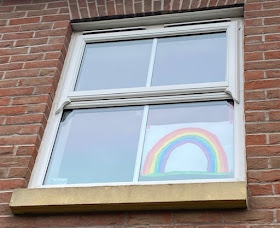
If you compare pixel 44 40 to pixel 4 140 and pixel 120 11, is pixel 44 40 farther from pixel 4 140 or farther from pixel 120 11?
pixel 4 140

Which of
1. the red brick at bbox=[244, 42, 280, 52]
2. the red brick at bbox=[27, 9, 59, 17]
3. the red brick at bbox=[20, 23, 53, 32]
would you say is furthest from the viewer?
the red brick at bbox=[27, 9, 59, 17]

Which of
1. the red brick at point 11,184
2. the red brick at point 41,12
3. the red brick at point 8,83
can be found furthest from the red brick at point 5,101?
the red brick at point 41,12

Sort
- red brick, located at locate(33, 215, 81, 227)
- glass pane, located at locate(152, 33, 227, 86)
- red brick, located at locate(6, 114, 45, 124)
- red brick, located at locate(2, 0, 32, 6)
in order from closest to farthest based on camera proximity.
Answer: red brick, located at locate(33, 215, 81, 227) → red brick, located at locate(6, 114, 45, 124) → glass pane, located at locate(152, 33, 227, 86) → red brick, located at locate(2, 0, 32, 6)

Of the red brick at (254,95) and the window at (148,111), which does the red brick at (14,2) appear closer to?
the window at (148,111)

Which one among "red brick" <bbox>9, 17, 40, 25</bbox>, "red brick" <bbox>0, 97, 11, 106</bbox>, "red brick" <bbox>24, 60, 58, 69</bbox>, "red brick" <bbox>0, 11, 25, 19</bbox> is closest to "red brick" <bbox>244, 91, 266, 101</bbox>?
"red brick" <bbox>24, 60, 58, 69</bbox>

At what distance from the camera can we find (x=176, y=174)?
11.2 feet

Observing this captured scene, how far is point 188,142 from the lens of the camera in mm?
3586

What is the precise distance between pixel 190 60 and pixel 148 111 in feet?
2.02

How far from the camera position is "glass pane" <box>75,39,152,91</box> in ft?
13.7

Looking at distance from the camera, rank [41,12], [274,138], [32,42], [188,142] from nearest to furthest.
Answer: [274,138], [188,142], [32,42], [41,12]

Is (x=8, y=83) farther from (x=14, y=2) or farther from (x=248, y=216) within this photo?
(x=248, y=216)

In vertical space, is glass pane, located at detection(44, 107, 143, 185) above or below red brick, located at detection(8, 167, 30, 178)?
above

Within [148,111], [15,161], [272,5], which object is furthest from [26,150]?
[272,5]

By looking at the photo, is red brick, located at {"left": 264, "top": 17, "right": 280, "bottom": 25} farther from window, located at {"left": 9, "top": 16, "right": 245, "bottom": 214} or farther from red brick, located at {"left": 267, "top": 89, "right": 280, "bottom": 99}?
red brick, located at {"left": 267, "top": 89, "right": 280, "bottom": 99}
